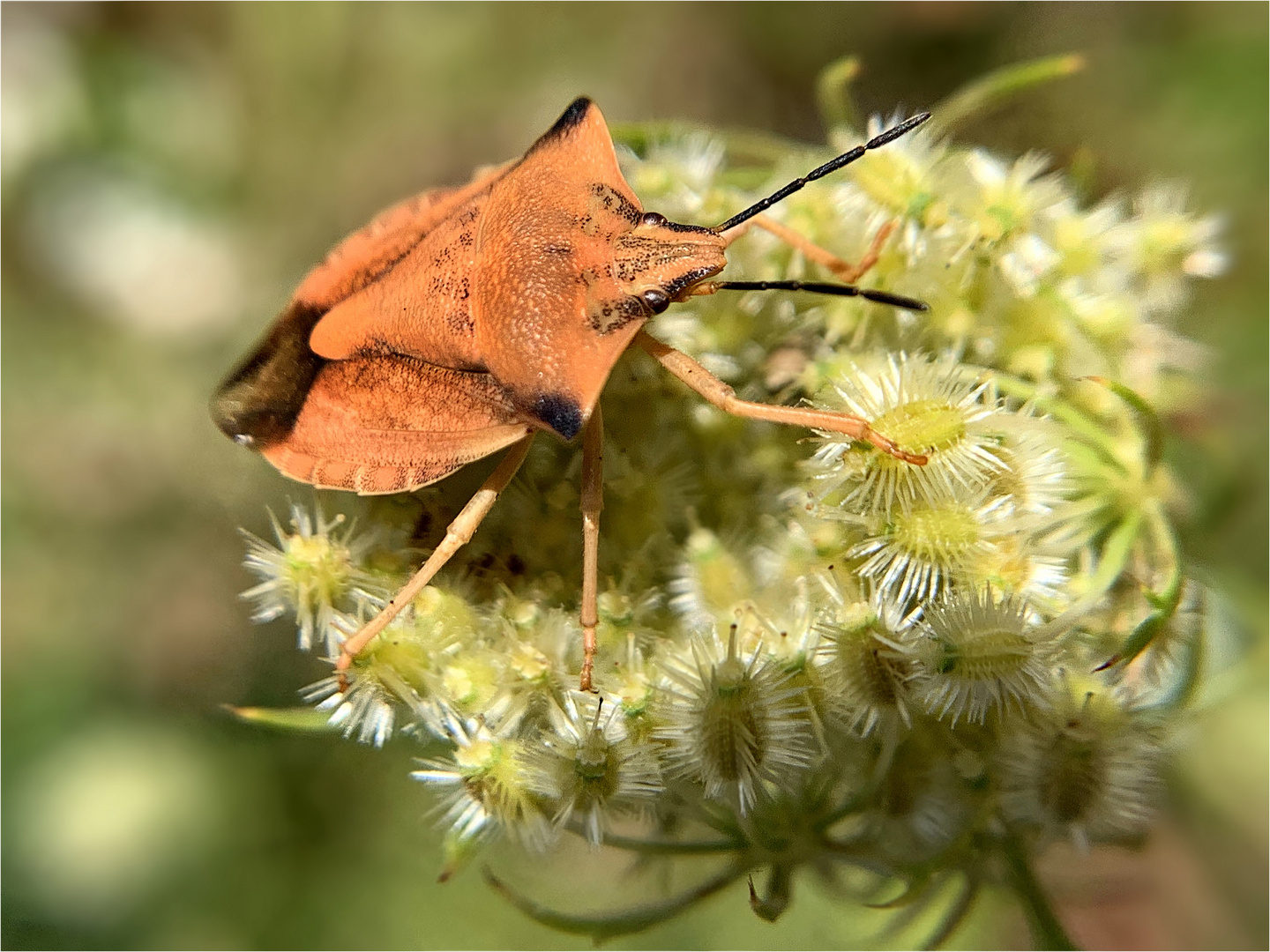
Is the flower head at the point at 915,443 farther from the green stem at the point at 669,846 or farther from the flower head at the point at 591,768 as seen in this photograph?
the green stem at the point at 669,846

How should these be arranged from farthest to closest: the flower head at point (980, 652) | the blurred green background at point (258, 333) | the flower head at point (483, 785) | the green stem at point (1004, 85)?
the blurred green background at point (258, 333), the green stem at point (1004, 85), the flower head at point (483, 785), the flower head at point (980, 652)

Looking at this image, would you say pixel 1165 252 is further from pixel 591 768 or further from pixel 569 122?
pixel 591 768

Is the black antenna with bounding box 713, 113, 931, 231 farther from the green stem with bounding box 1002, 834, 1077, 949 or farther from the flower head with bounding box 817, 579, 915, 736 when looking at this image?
the green stem with bounding box 1002, 834, 1077, 949

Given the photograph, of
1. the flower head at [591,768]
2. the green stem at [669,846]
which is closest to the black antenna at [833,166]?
the flower head at [591,768]

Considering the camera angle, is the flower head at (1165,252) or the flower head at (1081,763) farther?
the flower head at (1165,252)

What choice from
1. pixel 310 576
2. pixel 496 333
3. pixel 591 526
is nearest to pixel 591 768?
pixel 591 526

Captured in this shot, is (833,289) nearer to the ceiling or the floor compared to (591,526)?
nearer to the ceiling
